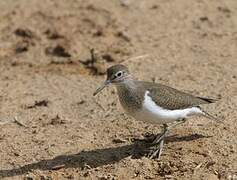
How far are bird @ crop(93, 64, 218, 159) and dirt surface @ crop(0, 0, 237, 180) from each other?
0.36 m

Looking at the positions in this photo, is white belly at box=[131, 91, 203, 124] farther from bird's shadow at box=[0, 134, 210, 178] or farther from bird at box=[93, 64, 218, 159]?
bird's shadow at box=[0, 134, 210, 178]

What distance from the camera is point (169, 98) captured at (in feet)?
28.9

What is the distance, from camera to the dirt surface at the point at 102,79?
28.6 feet

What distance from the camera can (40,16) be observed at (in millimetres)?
13406

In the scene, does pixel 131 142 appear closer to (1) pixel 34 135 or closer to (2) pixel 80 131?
(2) pixel 80 131

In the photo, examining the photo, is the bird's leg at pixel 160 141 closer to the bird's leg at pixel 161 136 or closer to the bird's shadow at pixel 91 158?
the bird's leg at pixel 161 136

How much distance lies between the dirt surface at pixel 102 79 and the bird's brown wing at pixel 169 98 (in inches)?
21.5

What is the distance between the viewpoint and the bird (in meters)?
8.51

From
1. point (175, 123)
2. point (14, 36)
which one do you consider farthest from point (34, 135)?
point (14, 36)

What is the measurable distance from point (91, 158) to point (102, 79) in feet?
8.53

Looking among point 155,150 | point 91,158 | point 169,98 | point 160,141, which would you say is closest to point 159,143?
point 160,141

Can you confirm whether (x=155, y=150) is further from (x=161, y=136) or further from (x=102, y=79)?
(x=102, y=79)

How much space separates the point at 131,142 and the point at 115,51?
3.25m

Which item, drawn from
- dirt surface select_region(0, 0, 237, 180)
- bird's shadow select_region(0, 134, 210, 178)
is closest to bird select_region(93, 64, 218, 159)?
bird's shadow select_region(0, 134, 210, 178)
